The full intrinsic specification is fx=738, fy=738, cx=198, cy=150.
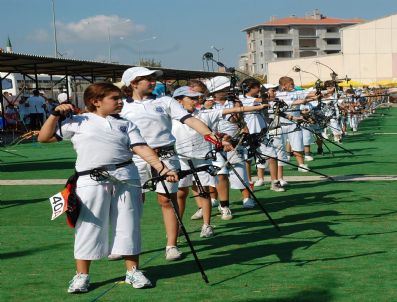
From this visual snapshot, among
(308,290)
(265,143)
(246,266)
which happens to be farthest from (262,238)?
(265,143)

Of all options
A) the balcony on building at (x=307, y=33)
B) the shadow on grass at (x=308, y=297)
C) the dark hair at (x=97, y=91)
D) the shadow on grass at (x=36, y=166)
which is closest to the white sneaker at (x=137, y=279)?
the shadow on grass at (x=308, y=297)

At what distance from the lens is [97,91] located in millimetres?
6293

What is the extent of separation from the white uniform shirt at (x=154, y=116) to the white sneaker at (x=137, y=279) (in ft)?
5.18

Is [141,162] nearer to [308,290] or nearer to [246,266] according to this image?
[246,266]

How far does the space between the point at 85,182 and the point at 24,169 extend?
1284 centimetres

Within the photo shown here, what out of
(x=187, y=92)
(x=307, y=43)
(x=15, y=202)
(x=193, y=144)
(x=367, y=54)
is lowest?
(x=15, y=202)

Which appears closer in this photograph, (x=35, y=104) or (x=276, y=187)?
(x=276, y=187)

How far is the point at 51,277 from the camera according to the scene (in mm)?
6953

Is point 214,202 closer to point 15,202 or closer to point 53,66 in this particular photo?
point 15,202

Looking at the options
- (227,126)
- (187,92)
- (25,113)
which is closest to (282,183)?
(227,126)

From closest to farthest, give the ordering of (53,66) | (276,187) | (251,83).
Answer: (251,83), (276,187), (53,66)

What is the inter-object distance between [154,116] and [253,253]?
176cm

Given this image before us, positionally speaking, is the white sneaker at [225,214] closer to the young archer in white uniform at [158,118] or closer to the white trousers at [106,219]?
the young archer in white uniform at [158,118]

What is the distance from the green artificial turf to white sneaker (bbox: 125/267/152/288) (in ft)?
0.20
